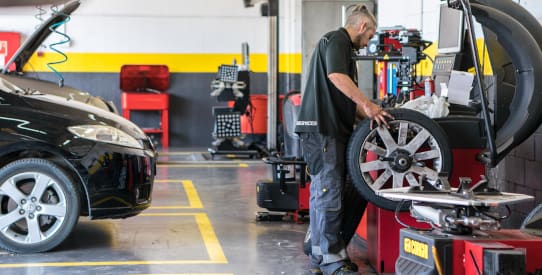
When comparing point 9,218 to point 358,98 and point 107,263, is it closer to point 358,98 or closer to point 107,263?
point 107,263

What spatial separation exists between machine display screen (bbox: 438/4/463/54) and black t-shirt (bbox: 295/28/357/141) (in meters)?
1.23

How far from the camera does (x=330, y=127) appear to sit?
17.2 ft

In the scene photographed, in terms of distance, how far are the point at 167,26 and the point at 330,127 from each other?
38.0 ft

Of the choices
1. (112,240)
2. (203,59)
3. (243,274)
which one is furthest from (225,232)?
(203,59)

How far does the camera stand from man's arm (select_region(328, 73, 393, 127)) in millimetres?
5125

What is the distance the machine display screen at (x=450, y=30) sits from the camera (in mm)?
6238

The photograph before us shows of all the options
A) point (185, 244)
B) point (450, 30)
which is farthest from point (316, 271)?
point (450, 30)

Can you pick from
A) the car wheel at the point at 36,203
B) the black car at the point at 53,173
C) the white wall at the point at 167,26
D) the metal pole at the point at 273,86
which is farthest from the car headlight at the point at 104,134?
the white wall at the point at 167,26

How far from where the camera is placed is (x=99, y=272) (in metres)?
5.61

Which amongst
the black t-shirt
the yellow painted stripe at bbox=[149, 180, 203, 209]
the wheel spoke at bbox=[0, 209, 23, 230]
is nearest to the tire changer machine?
the black t-shirt

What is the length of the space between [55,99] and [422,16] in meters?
4.17

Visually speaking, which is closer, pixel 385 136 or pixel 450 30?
pixel 385 136

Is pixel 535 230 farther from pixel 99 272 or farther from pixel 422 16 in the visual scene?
pixel 422 16

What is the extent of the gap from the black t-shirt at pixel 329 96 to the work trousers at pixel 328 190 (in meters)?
0.07
